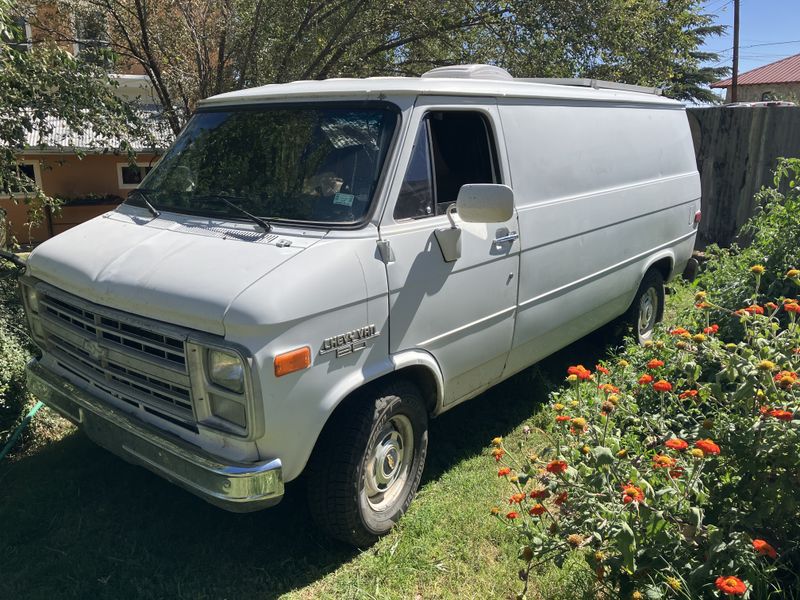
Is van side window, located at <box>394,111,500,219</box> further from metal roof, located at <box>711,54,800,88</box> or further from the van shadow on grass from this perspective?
metal roof, located at <box>711,54,800,88</box>

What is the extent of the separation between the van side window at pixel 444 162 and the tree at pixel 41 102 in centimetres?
363

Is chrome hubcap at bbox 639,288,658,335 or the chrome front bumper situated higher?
the chrome front bumper

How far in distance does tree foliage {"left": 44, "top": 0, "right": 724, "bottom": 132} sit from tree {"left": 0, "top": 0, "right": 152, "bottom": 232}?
74.0 inches

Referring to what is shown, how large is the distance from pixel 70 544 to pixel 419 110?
2.96 meters

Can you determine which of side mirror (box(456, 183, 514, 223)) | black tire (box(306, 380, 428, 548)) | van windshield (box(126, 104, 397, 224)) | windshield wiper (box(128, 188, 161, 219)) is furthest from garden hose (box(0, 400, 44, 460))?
side mirror (box(456, 183, 514, 223))

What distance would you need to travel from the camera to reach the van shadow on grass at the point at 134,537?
3.16 meters

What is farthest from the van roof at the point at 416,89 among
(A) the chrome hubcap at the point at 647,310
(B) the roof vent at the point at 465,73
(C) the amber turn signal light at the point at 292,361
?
(A) the chrome hubcap at the point at 647,310

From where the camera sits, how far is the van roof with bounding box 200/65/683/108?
11.5 feet

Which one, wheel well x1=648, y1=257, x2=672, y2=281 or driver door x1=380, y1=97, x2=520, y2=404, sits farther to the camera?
wheel well x1=648, y1=257, x2=672, y2=281

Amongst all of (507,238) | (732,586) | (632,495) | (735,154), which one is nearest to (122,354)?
(507,238)

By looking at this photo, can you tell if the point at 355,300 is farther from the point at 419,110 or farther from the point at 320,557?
the point at 320,557

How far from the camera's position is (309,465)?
3.23 m

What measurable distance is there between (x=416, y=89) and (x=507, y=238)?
1.05 meters

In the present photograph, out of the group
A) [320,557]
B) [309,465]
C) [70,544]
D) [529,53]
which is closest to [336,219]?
[309,465]
